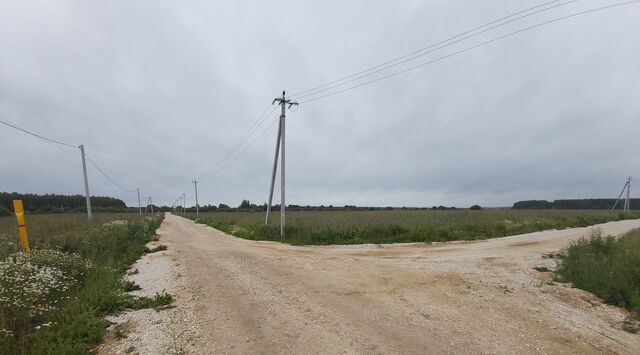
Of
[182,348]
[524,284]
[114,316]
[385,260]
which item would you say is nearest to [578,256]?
[524,284]

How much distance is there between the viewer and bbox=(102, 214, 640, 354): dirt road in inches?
186

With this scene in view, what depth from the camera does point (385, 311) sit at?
6031 mm

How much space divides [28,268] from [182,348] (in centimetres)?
506

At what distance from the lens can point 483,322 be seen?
5.61 m

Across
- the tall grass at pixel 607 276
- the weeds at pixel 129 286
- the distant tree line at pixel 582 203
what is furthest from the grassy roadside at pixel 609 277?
the distant tree line at pixel 582 203

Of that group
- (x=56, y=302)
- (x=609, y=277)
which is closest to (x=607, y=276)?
(x=609, y=277)

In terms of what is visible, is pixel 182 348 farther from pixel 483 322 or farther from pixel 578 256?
pixel 578 256

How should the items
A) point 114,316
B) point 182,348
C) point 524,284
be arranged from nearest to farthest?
point 182,348 → point 114,316 → point 524,284

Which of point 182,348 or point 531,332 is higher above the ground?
point 182,348

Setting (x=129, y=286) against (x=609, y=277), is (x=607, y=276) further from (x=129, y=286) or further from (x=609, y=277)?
(x=129, y=286)

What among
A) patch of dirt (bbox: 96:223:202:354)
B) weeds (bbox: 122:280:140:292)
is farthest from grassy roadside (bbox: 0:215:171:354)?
patch of dirt (bbox: 96:223:202:354)

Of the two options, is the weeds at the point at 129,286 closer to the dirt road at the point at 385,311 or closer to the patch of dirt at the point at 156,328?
the patch of dirt at the point at 156,328

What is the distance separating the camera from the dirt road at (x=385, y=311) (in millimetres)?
4723

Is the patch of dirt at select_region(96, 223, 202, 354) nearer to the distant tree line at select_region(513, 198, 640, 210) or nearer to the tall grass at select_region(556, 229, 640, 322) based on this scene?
the tall grass at select_region(556, 229, 640, 322)
